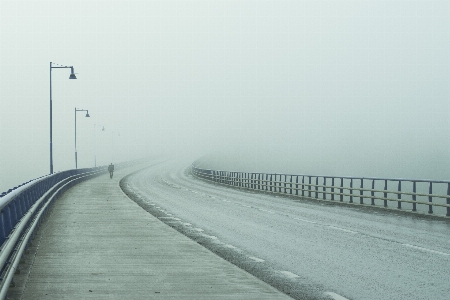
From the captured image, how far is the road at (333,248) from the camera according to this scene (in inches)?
393

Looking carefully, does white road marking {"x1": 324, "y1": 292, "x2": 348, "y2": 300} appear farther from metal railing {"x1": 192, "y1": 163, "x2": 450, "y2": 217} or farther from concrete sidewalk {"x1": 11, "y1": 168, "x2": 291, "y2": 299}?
metal railing {"x1": 192, "y1": 163, "x2": 450, "y2": 217}

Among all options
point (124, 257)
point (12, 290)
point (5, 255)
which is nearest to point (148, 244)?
point (124, 257)

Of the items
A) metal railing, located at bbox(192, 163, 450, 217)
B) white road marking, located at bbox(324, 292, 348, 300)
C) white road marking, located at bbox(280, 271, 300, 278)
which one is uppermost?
white road marking, located at bbox(324, 292, 348, 300)

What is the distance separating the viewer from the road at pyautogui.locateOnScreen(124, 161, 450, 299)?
32.8ft

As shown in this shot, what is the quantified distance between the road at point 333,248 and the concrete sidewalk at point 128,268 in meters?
0.63

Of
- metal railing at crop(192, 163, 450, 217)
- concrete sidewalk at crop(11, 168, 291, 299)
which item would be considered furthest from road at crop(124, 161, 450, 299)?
metal railing at crop(192, 163, 450, 217)

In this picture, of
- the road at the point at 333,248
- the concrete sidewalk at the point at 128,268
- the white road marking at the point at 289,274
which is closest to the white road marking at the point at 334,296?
the road at the point at 333,248

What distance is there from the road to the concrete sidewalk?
0.63 meters

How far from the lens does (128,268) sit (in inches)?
436

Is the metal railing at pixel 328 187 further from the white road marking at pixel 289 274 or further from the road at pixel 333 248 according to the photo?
the white road marking at pixel 289 274

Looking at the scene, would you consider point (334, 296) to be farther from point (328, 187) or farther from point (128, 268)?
point (328, 187)

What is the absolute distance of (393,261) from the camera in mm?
12461

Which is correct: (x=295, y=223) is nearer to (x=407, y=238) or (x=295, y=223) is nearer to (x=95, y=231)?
(x=407, y=238)

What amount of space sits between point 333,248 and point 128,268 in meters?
5.02
